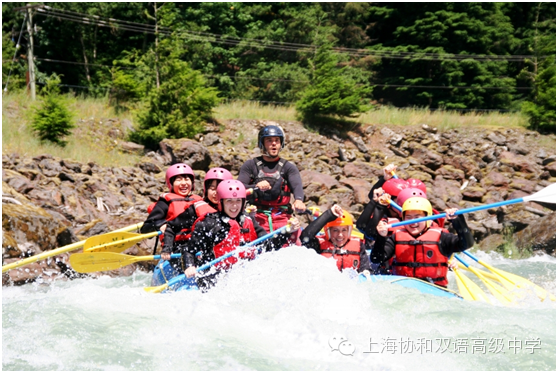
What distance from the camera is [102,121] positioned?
17.6 meters

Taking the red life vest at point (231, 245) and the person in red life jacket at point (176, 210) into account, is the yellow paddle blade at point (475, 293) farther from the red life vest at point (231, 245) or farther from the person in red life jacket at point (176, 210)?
the person in red life jacket at point (176, 210)

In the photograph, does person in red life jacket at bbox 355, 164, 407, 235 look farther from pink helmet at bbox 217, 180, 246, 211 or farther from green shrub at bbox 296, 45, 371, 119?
green shrub at bbox 296, 45, 371, 119

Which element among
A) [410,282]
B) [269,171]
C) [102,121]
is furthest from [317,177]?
[410,282]

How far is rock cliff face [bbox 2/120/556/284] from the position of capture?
31.6 ft

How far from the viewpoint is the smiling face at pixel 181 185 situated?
22.5 ft

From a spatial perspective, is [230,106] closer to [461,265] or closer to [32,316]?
[461,265]

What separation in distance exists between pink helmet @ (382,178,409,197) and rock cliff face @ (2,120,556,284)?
4.40 metres

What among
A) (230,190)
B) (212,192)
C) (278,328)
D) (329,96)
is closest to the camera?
(278,328)

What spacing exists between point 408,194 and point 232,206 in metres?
2.33

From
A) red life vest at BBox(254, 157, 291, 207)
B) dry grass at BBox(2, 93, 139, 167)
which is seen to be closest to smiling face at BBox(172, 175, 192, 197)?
red life vest at BBox(254, 157, 291, 207)

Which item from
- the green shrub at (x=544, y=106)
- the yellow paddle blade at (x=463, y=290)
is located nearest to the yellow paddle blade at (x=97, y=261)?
the yellow paddle blade at (x=463, y=290)

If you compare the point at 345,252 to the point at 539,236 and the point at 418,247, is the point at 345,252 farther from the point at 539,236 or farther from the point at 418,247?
the point at 539,236

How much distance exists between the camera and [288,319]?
5.07 meters

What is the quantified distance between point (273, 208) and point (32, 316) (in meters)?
3.08
